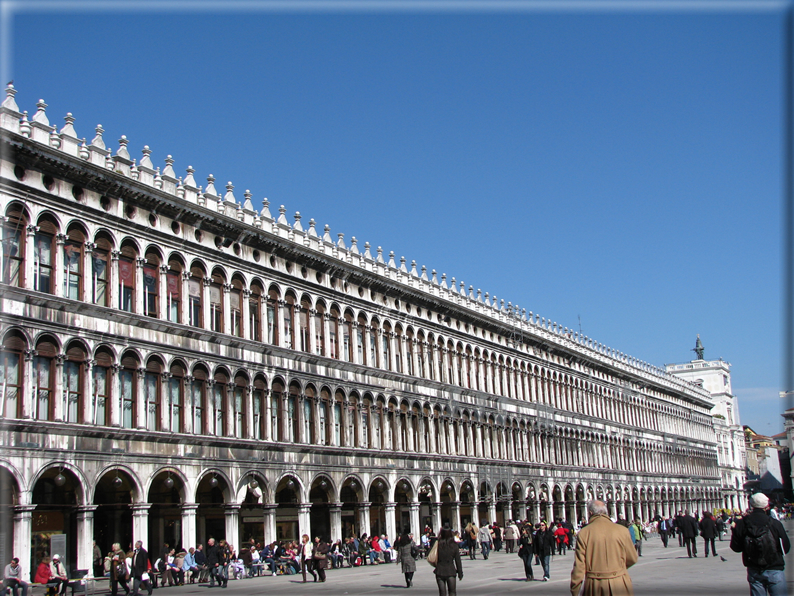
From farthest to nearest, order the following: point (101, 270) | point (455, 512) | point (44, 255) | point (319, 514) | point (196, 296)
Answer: point (455, 512)
point (319, 514)
point (196, 296)
point (101, 270)
point (44, 255)

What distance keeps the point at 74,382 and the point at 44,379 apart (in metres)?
1.11

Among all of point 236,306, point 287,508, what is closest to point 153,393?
point 236,306

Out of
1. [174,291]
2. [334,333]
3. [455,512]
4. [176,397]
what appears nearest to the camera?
A: [176,397]

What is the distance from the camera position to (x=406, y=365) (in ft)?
152

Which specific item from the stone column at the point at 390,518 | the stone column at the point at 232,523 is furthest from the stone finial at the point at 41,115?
the stone column at the point at 390,518

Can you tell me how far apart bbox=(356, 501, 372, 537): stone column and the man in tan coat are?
106ft

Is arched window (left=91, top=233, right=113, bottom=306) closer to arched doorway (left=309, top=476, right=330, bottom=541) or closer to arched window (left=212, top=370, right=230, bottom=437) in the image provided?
arched window (left=212, top=370, right=230, bottom=437)

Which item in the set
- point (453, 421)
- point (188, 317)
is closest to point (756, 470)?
point (453, 421)

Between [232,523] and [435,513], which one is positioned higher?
[232,523]

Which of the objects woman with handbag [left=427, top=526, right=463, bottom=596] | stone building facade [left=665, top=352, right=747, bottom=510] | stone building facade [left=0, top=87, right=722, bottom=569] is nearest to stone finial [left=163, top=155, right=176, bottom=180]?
stone building facade [left=0, top=87, right=722, bottom=569]

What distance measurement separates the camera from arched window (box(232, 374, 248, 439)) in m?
34.4

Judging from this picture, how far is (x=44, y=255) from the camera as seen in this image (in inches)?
1101

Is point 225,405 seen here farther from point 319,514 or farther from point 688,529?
point 688,529

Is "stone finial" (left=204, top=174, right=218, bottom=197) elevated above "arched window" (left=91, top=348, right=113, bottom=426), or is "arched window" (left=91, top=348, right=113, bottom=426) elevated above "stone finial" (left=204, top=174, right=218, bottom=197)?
"stone finial" (left=204, top=174, right=218, bottom=197)
